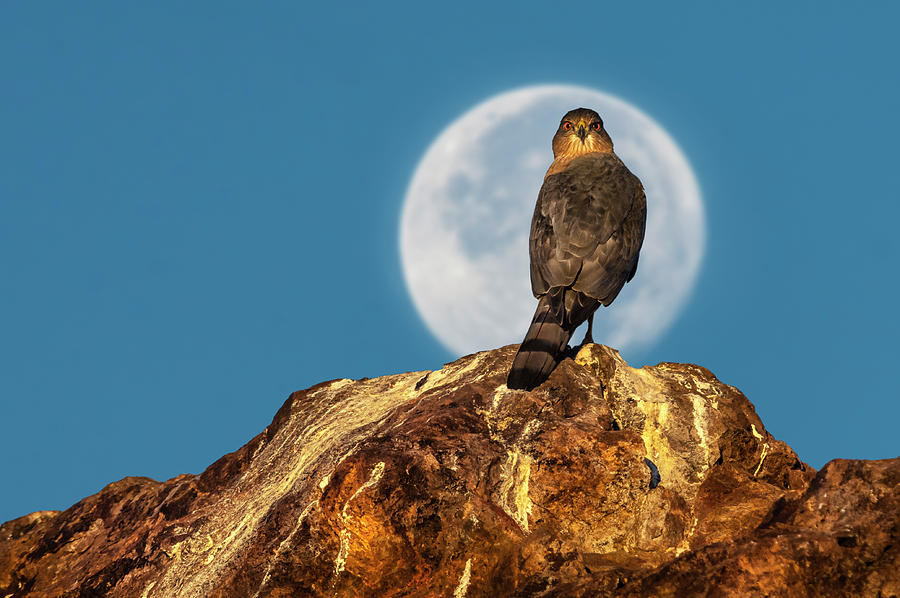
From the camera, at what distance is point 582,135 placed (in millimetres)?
12953

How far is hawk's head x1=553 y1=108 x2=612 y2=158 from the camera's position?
13.0 meters

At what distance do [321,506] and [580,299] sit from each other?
403 centimetres

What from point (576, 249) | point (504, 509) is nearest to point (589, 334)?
point (576, 249)

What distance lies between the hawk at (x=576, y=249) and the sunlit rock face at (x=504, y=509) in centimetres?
34

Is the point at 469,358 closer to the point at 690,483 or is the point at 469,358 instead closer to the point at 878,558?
the point at 690,483

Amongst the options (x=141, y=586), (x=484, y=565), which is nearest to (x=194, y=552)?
(x=141, y=586)

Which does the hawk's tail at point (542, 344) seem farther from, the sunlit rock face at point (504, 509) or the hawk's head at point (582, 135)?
the hawk's head at point (582, 135)

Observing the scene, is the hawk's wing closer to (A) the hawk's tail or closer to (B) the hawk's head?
(A) the hawk's tail

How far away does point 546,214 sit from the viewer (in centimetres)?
1112

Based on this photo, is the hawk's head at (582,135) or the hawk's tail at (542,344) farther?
the hawk's head at (582,135)

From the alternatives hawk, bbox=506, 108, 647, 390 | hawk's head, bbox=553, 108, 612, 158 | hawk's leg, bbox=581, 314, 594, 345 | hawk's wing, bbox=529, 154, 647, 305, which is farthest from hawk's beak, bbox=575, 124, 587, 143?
hawk's leg, bbox=581, 314, 594, 345

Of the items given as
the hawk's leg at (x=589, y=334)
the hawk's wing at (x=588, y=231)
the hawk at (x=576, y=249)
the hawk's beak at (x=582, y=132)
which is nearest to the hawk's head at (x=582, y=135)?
the hawk's beak at (x=582, y=132)

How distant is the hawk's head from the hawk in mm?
595

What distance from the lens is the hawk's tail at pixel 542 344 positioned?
8.78 metres
